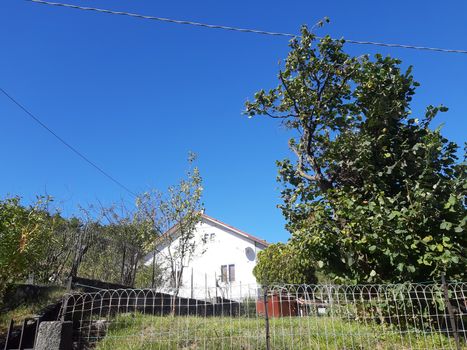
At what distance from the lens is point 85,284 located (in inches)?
286

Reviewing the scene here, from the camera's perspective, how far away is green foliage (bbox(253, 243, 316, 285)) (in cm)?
1458

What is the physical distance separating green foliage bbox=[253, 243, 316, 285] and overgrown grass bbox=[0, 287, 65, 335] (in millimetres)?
7747

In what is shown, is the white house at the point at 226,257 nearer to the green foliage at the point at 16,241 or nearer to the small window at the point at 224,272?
the small window at the point at 224,272

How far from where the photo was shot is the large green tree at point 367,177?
6.36 meters

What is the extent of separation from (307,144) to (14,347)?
21.3ft

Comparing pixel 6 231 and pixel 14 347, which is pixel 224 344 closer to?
pixel 14 347

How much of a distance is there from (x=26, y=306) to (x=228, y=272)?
18.0 meters

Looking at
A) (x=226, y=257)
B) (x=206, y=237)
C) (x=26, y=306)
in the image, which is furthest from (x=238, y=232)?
(x=26, y=306)

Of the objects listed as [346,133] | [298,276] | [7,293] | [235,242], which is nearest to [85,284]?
[7,293]

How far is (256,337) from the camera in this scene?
19.7 feet

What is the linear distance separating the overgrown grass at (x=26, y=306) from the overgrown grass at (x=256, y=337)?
2.07m

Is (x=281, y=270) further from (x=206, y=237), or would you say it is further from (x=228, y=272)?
(x=228, y=272)

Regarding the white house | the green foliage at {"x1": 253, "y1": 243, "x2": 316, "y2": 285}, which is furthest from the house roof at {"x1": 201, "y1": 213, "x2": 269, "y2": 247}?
the green foliage at {"x1": 253, "y1": 243, "x2": 316, "y2": 285}

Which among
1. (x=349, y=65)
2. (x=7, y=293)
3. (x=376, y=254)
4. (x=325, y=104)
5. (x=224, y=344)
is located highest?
(x=349, y=65)
